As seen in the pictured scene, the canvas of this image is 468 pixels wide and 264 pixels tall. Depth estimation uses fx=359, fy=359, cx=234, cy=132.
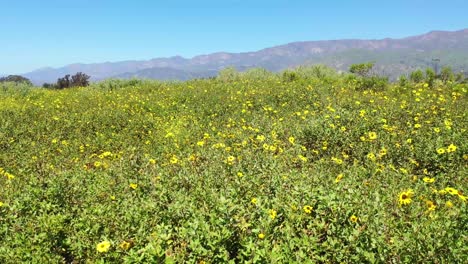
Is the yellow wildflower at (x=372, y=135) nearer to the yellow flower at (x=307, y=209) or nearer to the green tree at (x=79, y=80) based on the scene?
the yellow flower at (x=307, y=209)

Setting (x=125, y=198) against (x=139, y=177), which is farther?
(x=139, y=177)

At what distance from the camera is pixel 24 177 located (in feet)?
23.1

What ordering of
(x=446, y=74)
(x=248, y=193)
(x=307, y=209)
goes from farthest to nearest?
(x=446, y=74) → (x=248, y=193) → (x=307, y=209)

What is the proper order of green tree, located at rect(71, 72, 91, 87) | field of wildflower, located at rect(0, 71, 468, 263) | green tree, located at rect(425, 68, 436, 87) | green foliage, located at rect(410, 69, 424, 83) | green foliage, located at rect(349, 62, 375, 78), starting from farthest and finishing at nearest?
green tree, located at rect(71, 72, 91, 87), green foliage, located at rect(349, 62, 375, 78), green foliage, located at rect(410, 69, 424, 83), green tree, located at rect(425, 68, 436, 87), field of wildflower, located at rect(0, 71, 468, 263)

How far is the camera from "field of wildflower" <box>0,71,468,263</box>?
152 inches

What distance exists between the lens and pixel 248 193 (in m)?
5.38

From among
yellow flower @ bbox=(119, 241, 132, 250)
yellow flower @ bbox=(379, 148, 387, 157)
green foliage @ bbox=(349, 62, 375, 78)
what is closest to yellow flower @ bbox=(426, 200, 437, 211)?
yellow flower @ bbox=(379, 148, 387, 157)

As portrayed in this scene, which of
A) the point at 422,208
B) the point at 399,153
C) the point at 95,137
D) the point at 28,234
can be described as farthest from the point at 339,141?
the point at 95,137

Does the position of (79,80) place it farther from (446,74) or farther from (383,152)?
(383,152)

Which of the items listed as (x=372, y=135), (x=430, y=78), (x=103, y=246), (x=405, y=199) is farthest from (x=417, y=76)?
(x=103, y=246)

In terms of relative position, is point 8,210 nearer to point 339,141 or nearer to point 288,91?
point 339,141

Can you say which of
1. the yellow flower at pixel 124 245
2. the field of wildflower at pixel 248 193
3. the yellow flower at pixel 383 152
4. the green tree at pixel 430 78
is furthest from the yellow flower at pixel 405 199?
the green tree at pixel 430 78

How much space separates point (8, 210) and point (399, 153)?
7.10m

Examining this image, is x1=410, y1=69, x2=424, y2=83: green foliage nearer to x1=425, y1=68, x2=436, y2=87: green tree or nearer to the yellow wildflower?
x1=425, y1=68, x2=436, y2=87: green tree
